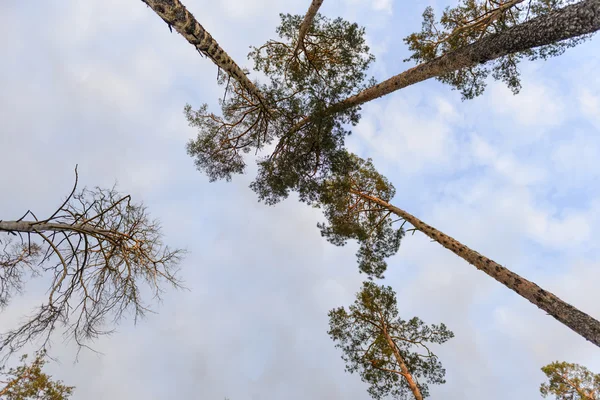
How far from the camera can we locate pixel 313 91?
6.19 m

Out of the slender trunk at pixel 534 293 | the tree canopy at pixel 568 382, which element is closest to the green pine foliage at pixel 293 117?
the slender trunk at pixel 534 293

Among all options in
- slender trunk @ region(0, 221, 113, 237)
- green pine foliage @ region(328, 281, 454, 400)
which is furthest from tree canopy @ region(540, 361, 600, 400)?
slender trunk @ region(0, 221, 113, 237)

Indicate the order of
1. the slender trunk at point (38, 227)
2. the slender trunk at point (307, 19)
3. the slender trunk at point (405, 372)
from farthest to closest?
the slender trunk at point (405, 372) → the slender trunk at point (307, 19) → the slender trunk at point (38, 227)

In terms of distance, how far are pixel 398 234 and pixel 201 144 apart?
741 cm

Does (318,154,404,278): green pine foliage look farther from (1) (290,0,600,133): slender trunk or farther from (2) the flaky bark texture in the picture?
(2) the flaky bark texture

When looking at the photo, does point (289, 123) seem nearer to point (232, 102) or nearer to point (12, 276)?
point (232, 102)

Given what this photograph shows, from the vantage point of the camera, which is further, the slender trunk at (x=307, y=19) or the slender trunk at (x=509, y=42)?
the slender trunk at (x=307, y=19)

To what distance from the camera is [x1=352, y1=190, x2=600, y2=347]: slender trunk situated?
490 centimetres

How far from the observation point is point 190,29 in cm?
470

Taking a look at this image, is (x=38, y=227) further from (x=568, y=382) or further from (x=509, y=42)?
(x=568, y=382)

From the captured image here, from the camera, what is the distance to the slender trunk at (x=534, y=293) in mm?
4898

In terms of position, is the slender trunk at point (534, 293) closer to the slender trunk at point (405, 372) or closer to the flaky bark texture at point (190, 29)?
the slender trunk at point (405, 372)

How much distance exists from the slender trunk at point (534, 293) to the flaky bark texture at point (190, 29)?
271 inches

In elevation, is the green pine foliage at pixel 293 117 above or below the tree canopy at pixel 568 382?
above
